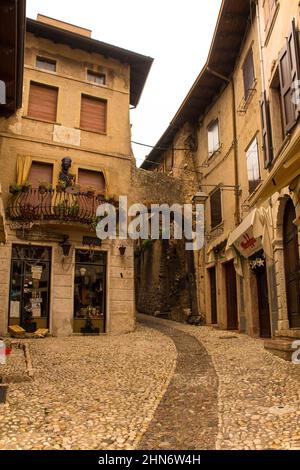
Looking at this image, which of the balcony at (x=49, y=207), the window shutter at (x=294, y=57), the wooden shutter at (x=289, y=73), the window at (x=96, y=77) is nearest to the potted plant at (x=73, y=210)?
the balcony at (x=49, y=207)

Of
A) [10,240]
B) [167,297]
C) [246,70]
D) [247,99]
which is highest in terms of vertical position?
[246,70]

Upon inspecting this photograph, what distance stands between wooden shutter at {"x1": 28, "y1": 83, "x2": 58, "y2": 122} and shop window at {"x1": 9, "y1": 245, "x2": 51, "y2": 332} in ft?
16.1

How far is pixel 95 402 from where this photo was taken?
16.8ft

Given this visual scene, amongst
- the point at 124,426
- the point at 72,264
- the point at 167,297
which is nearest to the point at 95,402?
the point at 124,426

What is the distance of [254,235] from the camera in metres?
9.86

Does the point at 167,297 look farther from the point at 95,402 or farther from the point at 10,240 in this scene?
the point at 95,402

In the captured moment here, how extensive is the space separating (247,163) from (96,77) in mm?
7187

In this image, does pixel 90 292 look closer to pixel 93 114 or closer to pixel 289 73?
pixel 93 114

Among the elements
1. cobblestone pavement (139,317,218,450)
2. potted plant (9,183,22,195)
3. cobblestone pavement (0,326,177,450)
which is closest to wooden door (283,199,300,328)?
cobblestone pavement (139,317,218,450)

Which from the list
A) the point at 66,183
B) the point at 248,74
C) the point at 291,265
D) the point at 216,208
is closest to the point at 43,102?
the point at 66,183

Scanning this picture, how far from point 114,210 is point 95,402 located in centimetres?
990

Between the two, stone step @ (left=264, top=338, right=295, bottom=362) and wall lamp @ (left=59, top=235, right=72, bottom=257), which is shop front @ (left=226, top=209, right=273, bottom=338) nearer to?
stone step @ (left=264, top=338, right=295, bottom=362)

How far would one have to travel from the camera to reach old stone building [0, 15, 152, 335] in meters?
13.2

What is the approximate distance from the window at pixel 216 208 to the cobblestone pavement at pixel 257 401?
7.50m
